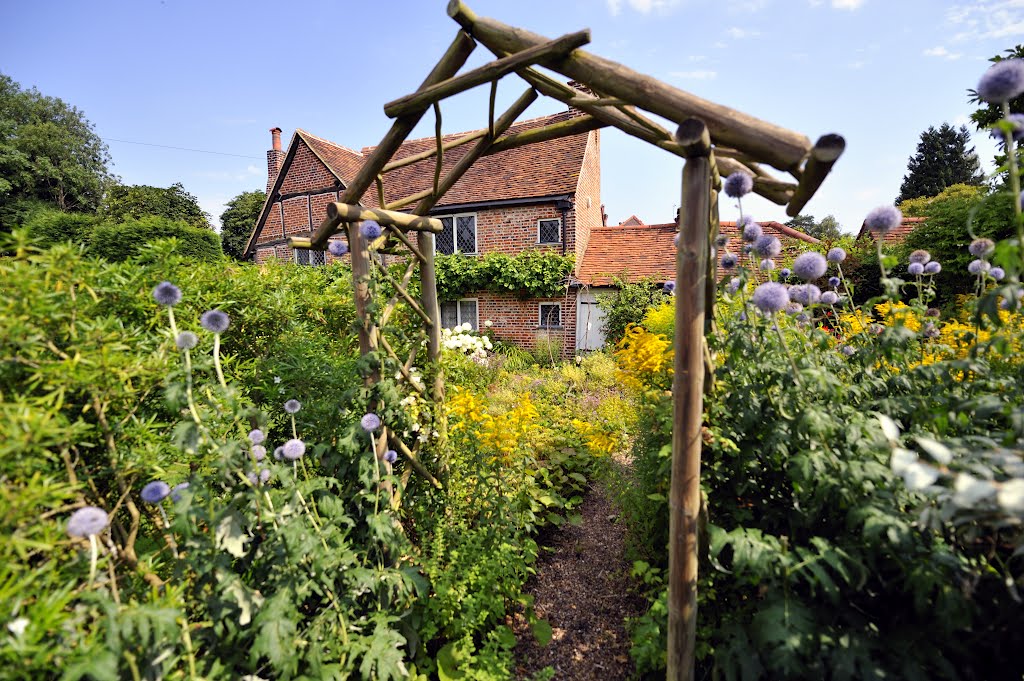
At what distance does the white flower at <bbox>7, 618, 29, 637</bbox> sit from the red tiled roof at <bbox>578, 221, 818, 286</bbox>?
11451 millimetres

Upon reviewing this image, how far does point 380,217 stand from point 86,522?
2.14 m

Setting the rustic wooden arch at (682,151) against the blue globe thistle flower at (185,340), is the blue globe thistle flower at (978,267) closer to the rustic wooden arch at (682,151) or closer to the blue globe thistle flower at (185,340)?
the rustic wooden arch at (682,151)

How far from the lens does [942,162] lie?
25531mm

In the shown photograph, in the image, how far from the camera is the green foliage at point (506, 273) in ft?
39.0

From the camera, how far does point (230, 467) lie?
5.66ft

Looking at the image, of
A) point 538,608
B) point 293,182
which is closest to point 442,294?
point 293,182

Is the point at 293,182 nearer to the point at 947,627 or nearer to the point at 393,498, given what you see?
the point at 393,498

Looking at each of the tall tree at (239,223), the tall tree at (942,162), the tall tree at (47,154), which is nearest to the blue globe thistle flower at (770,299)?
the tall tree at (942,162)

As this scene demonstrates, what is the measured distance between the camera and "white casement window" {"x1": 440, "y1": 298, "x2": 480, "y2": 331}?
13.2 m

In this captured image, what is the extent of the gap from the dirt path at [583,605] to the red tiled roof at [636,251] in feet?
28.8

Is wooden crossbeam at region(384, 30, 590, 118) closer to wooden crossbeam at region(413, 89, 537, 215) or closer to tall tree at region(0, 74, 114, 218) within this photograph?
wooden crossbeam at region(413, 89, 537, 215)

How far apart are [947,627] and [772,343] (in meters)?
1.14

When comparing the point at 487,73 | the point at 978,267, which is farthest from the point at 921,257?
the point at 487,73

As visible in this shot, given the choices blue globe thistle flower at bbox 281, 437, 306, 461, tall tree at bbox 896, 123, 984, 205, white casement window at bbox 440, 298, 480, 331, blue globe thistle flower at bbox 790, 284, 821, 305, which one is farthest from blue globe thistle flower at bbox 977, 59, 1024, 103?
tall tree at bbox 896, 123, 984, 205
